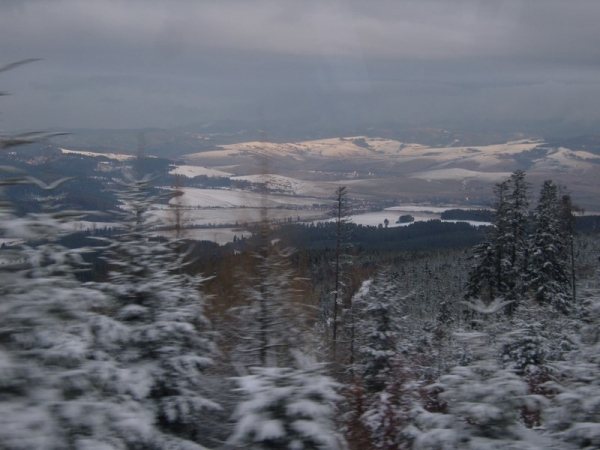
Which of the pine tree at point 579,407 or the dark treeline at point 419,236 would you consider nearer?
the pine tree at point 579,407

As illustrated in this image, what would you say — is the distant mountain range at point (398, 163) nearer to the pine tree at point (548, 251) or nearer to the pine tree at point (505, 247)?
the pine tree at point (505, 247)

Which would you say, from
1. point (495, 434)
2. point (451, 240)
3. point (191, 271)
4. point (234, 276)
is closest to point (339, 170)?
point (451, 240)

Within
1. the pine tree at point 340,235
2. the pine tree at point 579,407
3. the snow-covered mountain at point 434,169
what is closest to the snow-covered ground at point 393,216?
the snow-covered mountain at point 434,169

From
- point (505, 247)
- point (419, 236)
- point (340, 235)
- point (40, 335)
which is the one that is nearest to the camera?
point (40, 335)

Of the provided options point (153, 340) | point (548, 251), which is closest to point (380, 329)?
point (153, 340)

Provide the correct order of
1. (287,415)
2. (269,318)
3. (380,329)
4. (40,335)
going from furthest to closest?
(380,329) → (269,318) → (287,415) → (40,335)

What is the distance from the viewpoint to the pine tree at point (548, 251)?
2461cm

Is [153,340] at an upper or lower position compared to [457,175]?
lower

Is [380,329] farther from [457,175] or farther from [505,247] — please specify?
[457,175]

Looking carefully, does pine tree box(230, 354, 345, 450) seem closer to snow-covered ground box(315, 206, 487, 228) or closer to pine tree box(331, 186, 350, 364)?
pine tree box(331, 186, 350, 364)

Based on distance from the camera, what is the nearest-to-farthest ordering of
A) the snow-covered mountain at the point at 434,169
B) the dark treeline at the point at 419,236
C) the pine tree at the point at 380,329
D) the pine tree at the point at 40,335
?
the pine tree at the point at 40,335 < the pine tree at the point at 380,329 < the snow-covered mountain at the point at 434,169 < the dark treeline at the point at 419,236

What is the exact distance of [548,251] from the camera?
2519 cm

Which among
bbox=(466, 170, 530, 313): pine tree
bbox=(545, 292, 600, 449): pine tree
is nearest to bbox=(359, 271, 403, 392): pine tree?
bbox=(545, 292, 600, 449): pine tree

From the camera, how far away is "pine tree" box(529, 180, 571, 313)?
2461 cm
